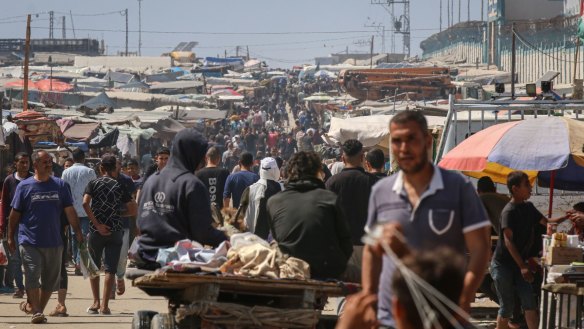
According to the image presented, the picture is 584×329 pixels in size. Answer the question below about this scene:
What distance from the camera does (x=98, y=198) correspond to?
1318 cm

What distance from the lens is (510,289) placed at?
10.7 metres

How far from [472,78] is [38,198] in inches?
1535

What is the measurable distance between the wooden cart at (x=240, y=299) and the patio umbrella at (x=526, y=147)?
3.37 metres

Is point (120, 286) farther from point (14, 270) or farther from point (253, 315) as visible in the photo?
point (253, 315)

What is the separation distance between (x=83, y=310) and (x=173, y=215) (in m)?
5.07

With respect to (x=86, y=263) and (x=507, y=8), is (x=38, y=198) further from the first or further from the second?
(x=507, y=8)

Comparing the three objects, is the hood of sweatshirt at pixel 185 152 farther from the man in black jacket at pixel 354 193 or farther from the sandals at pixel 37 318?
the sandals at pixel 37 318

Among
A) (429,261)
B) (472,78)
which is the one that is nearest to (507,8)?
(472,78)

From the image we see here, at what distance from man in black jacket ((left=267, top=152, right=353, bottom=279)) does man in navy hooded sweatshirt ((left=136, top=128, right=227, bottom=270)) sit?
45 cm

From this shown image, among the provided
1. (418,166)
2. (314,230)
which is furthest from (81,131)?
(418,166)

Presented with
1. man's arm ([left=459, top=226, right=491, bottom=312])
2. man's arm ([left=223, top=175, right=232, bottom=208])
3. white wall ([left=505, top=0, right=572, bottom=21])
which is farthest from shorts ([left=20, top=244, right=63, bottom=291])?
white wall ([left=505, top=0, right=572, bottom=21])

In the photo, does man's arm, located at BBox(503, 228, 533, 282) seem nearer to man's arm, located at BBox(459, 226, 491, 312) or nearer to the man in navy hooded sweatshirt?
the man in navy hooded sweatshirt

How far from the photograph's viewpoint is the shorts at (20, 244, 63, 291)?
1194cm

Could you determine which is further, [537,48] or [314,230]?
[537,48]
